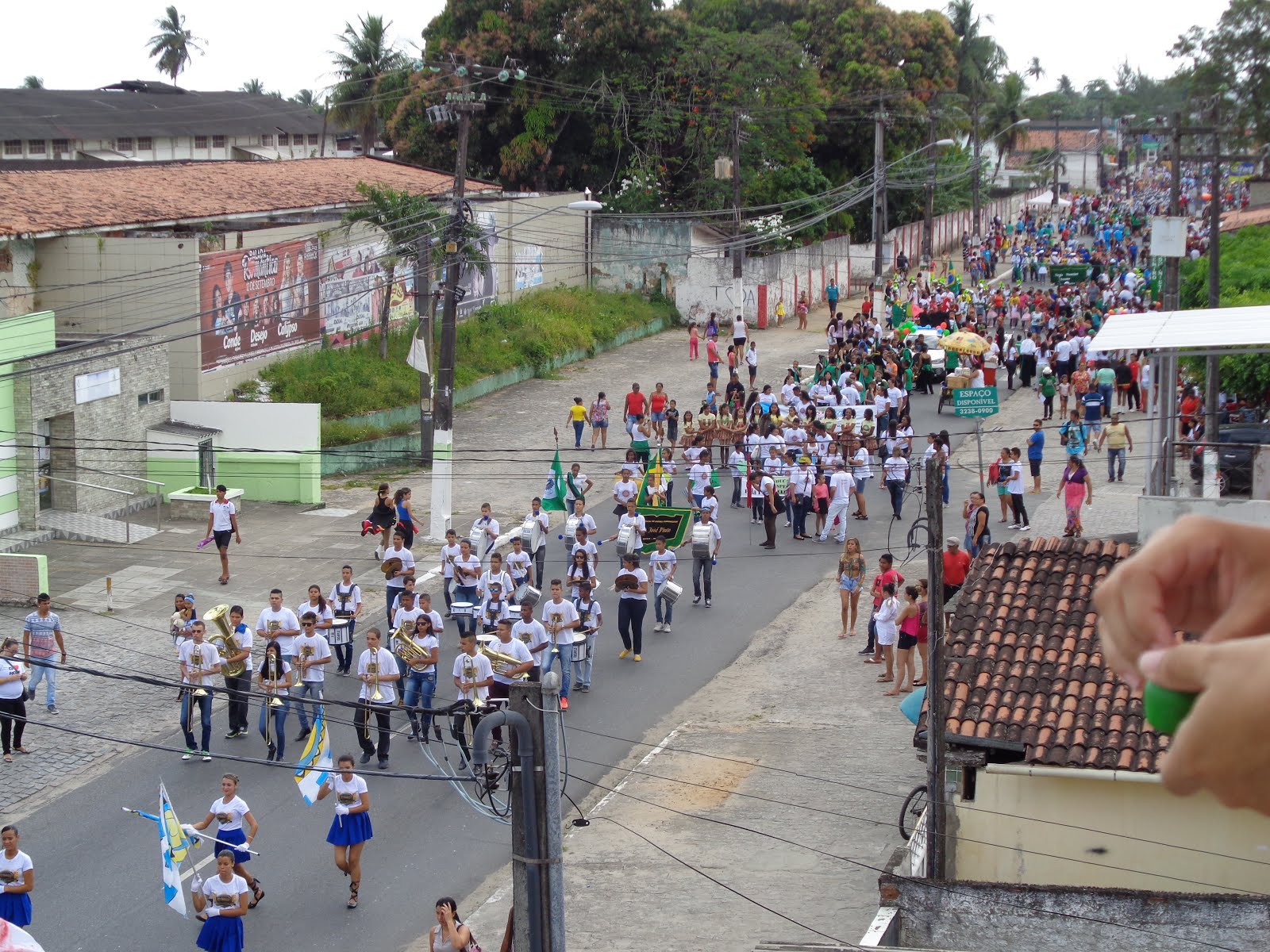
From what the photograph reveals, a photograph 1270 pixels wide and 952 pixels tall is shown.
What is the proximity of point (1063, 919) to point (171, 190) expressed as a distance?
28186mm

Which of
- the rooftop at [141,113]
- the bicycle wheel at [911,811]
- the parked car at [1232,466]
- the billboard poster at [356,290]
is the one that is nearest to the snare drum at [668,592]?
the bicycle wheel at [911,811]

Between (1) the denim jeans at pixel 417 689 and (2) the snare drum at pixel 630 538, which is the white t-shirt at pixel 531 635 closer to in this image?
(1) the denim jeans at pixel 417 689

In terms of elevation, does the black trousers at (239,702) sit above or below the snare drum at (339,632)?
below

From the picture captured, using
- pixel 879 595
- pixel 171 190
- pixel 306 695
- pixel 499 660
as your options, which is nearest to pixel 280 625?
pixel 306 695

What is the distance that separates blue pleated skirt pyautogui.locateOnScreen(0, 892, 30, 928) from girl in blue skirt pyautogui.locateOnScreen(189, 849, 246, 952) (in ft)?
4.27

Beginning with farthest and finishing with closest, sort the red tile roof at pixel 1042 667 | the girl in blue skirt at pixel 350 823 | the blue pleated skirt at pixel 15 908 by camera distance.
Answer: the red tile roof at pixel 1042 667, the girl in blue skirt at pixel 350 823, the blue pleated skirt at pixel 15 908

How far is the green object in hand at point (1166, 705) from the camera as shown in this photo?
6.81ft

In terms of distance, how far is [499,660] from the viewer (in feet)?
52.3

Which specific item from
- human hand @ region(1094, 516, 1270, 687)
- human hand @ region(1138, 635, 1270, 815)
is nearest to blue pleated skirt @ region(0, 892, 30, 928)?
human hand @ region(1094, 516, 1270, 687)

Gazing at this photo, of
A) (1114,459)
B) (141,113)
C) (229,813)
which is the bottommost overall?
(229,813)

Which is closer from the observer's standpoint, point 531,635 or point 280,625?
point 280,625

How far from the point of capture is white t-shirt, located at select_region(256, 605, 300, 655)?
54.5 feet

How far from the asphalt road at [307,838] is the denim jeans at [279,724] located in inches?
7.1

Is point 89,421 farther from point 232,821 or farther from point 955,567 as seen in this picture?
point 232,821
